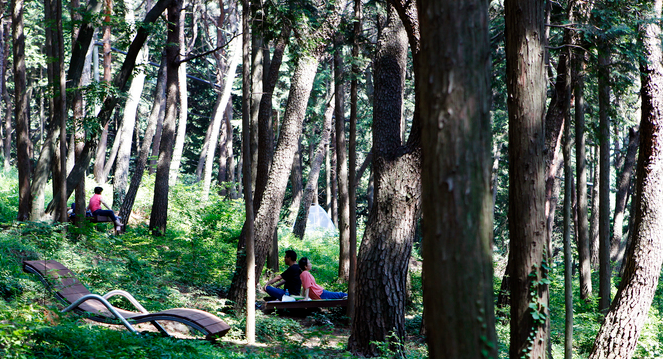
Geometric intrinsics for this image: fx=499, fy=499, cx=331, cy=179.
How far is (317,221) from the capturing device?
25.5 meters

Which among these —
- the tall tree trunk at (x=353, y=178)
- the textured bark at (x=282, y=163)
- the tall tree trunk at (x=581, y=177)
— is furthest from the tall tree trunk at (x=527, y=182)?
the tall tree trunk at (x=353, y=178)

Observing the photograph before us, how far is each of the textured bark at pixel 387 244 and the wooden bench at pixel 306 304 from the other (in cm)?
289

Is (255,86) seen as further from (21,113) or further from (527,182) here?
(21,113)

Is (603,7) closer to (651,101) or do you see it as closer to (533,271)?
(651,101)

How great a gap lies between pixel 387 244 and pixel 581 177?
5.24 metres

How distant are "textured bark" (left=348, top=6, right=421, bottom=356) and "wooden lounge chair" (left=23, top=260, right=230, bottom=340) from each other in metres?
1.95

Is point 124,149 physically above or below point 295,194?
above

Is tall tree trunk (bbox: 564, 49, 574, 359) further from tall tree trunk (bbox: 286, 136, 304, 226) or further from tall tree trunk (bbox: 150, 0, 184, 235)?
tall tree trunk (bbox: 286, 136, 304, 226)

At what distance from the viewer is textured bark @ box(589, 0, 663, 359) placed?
7629 millimetres

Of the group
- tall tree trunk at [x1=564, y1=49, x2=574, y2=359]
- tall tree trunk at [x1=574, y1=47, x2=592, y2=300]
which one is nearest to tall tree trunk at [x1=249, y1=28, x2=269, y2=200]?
tall tree trunk at [x1=564, y1=49, x2=574, y2=359]

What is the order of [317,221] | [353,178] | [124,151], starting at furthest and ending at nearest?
1. [317,221]
2. [124,151]
3. [353,178]

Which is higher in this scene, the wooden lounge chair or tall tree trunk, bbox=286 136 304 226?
tall tree trunk, bbox=286 136 304 226

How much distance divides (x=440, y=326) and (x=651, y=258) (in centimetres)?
651

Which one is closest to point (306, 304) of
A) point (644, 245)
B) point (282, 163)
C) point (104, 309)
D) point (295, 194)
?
point (282, 163)
